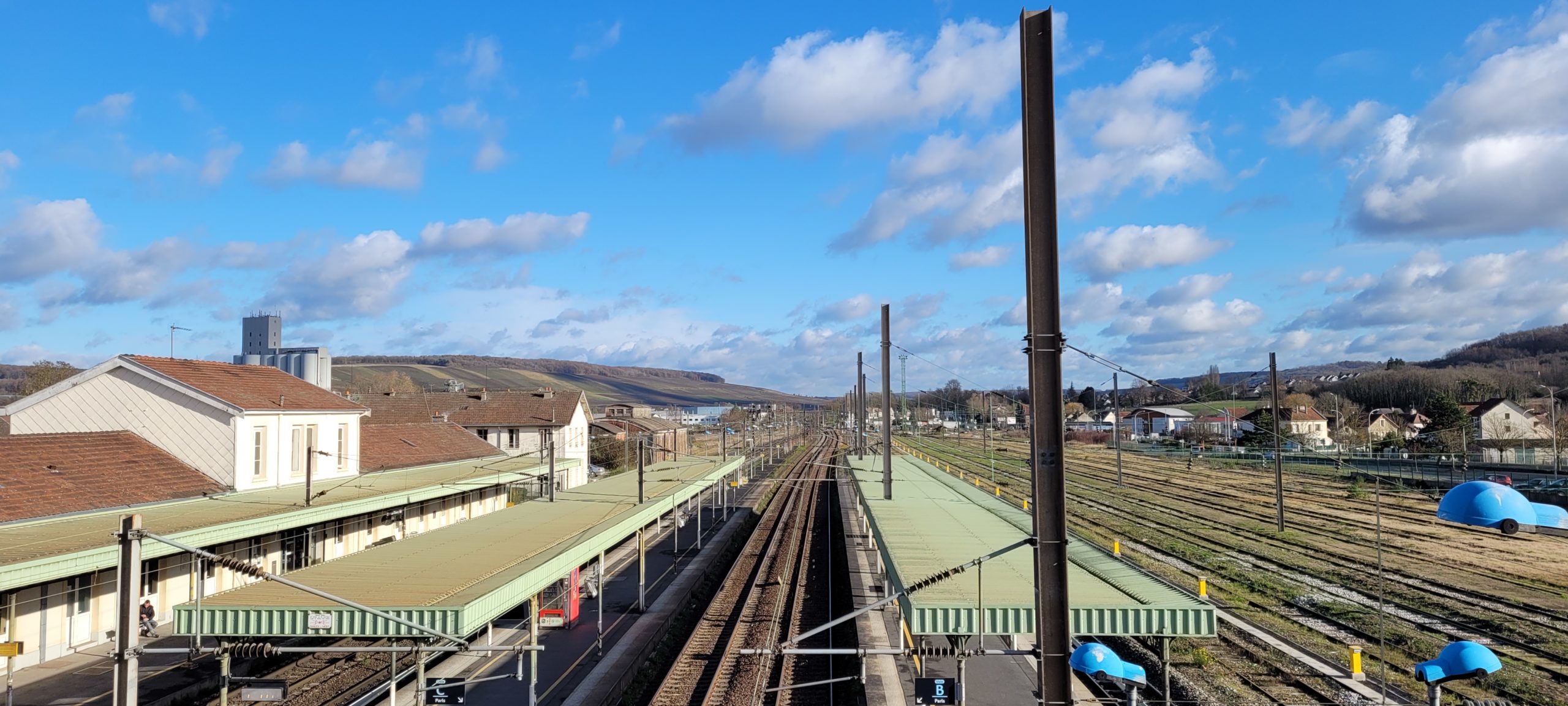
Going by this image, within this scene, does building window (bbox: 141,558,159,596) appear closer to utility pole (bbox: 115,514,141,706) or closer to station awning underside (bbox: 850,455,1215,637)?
utility pole (bbox: 115,514,141,706)

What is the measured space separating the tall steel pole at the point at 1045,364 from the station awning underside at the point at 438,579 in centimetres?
818

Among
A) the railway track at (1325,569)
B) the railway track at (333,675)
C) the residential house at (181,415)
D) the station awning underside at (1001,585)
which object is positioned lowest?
the railway track at (333,675)

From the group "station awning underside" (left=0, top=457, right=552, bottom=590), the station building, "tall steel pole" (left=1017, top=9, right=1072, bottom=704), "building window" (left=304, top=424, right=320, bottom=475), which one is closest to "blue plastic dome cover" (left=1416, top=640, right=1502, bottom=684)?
"tall steel pole" (left=1017, top=9, right=1072, bottom=704)

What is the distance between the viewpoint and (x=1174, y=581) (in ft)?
84.7

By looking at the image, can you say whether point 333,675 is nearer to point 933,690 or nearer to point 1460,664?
point 933,690

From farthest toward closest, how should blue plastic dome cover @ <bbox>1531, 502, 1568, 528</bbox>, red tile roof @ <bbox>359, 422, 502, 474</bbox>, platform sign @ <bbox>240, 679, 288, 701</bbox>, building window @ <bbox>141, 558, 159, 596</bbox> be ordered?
red tile roof @ <bbox>359, 422, 502, 474</bbox>
building window @ <bbox>141, 558, 159, 596</bbox>
blue plastic dome cover @ <bbox>1531, 502, 1568, 528</bbox>
platform sign @ <bbox>240, 679, 288, 701</bbox>

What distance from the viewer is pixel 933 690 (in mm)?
10422

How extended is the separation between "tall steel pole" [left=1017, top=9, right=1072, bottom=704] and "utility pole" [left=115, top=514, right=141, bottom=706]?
348 inches

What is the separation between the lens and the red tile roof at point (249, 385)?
86.4 ft

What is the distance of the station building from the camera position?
1744cm

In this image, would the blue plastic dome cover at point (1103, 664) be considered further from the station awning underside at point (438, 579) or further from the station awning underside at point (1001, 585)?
the station awning underside at point (438, 579)

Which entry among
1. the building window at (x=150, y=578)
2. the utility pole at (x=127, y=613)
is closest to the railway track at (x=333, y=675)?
the building window at (x=150, y=578)

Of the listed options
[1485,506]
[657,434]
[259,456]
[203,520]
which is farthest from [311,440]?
[657,434]

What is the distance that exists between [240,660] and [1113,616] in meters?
17.5
